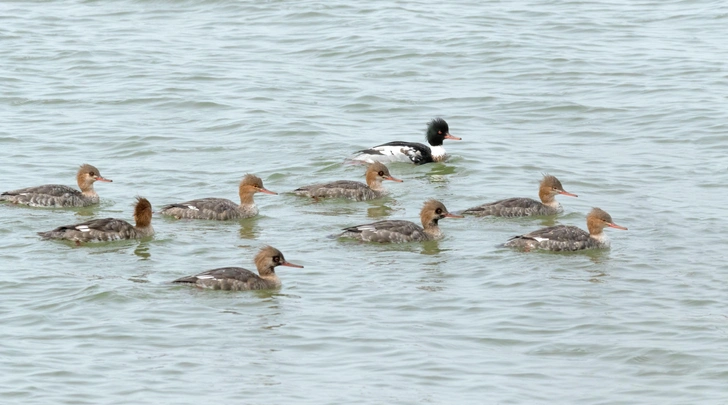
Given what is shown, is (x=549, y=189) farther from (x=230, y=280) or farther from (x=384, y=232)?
(x=230, y=280)

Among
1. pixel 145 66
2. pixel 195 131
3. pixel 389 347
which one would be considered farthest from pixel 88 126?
pixel 389 347

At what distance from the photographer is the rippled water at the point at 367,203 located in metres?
11.9

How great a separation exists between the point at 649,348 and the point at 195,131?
1167 cm

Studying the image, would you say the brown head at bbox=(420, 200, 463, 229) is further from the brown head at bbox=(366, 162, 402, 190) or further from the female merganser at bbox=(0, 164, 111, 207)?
the female merganser at bbox=(0, 164, 111, 207)

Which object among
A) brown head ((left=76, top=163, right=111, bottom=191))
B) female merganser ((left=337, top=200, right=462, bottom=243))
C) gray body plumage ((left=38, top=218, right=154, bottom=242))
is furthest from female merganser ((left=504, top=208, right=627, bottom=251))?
brown head ((left=76, top=163, right=111, bottom=191))

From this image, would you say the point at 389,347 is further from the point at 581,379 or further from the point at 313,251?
the point at 313,251

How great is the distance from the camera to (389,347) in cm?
1234

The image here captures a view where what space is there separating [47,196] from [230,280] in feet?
15.7

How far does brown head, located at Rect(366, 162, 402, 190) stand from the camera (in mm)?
18953

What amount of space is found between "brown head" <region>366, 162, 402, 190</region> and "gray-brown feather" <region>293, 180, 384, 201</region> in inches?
4.4

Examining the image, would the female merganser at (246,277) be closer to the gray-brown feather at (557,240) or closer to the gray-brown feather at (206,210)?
the gray-brown feather at (557,240)

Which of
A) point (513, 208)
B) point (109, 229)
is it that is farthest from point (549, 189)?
point (109, 229)

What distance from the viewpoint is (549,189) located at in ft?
58.5

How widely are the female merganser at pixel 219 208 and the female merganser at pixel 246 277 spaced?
303 centimetres
